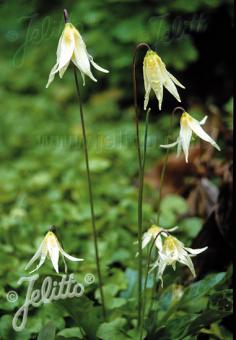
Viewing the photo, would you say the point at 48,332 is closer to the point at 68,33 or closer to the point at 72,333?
the point at 72,333

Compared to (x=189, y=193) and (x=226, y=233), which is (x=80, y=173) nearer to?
(x=189, y=193)

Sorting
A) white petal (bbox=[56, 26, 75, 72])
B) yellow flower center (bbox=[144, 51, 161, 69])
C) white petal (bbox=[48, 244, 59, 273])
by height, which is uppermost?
white petal (bbox=[56, 26, 75, 72])

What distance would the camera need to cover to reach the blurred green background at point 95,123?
10.2 feet

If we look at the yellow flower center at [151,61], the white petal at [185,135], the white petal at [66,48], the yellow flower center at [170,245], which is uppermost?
the white petal at [66,48]

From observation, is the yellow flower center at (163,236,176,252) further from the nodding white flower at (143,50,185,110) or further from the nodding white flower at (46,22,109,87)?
the nodding white flower at (46,22,109,87)

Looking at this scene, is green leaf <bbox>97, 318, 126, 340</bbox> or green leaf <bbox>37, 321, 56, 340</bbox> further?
green leaf <bbox>97, 318, 126, 340</bbox>

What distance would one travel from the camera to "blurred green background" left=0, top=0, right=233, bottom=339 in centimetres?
310

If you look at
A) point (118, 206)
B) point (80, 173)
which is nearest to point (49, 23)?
point (80, 173)

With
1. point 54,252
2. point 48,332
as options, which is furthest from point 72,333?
point 54,252

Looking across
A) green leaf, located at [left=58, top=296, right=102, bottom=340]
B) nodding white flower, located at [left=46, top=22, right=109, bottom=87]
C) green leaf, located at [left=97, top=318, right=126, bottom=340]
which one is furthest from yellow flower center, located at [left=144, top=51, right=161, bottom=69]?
green leaf, located at [left=97, top=318, right=126, bottom=340]

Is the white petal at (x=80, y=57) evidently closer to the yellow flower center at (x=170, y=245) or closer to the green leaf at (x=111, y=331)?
the yellow flower center at (x=170, y=245)

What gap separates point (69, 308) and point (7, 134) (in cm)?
299

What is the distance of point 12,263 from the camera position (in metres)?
2.79

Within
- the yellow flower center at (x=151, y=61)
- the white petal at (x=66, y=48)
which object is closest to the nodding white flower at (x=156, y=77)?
the yellow flower center at (x=151, y=61)
